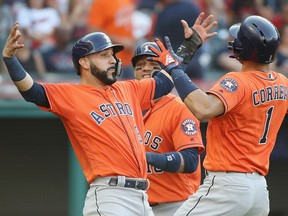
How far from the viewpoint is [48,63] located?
10320mm

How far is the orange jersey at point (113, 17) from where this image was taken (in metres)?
10.0

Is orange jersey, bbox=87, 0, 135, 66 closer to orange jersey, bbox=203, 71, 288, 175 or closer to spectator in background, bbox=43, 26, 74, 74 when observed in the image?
spectator in background, bbox=43, 26, 74, 74

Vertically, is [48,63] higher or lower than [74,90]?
lower

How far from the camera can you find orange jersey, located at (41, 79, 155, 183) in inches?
228

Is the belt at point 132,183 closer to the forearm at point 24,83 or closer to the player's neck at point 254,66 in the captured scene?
the forearm at point 24,83

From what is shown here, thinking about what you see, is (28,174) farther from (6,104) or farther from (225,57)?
(225,57)

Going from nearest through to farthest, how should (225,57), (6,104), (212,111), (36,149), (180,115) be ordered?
(212,111) → (180,115) → (6,104) → (36,149) → (225,57)

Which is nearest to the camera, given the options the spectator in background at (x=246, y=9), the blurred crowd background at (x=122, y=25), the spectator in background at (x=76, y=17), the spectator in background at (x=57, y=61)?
the blurred crowd background at (x=122, y=25)

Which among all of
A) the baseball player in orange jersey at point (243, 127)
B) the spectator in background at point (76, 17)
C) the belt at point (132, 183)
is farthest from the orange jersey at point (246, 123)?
the spectator in background at point (76, 17)

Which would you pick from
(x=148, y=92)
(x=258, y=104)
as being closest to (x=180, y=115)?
(x=148, y=92)

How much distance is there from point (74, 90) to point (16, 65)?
0.48 metres

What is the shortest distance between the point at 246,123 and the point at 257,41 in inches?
21.7

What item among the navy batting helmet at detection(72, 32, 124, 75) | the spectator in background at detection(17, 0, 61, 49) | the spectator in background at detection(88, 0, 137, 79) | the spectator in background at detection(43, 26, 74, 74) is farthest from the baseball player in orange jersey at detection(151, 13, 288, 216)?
the spectator in background at detection(17, 0, 61, 49)

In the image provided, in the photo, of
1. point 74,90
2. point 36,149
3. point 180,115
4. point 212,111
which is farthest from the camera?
point 36,149
